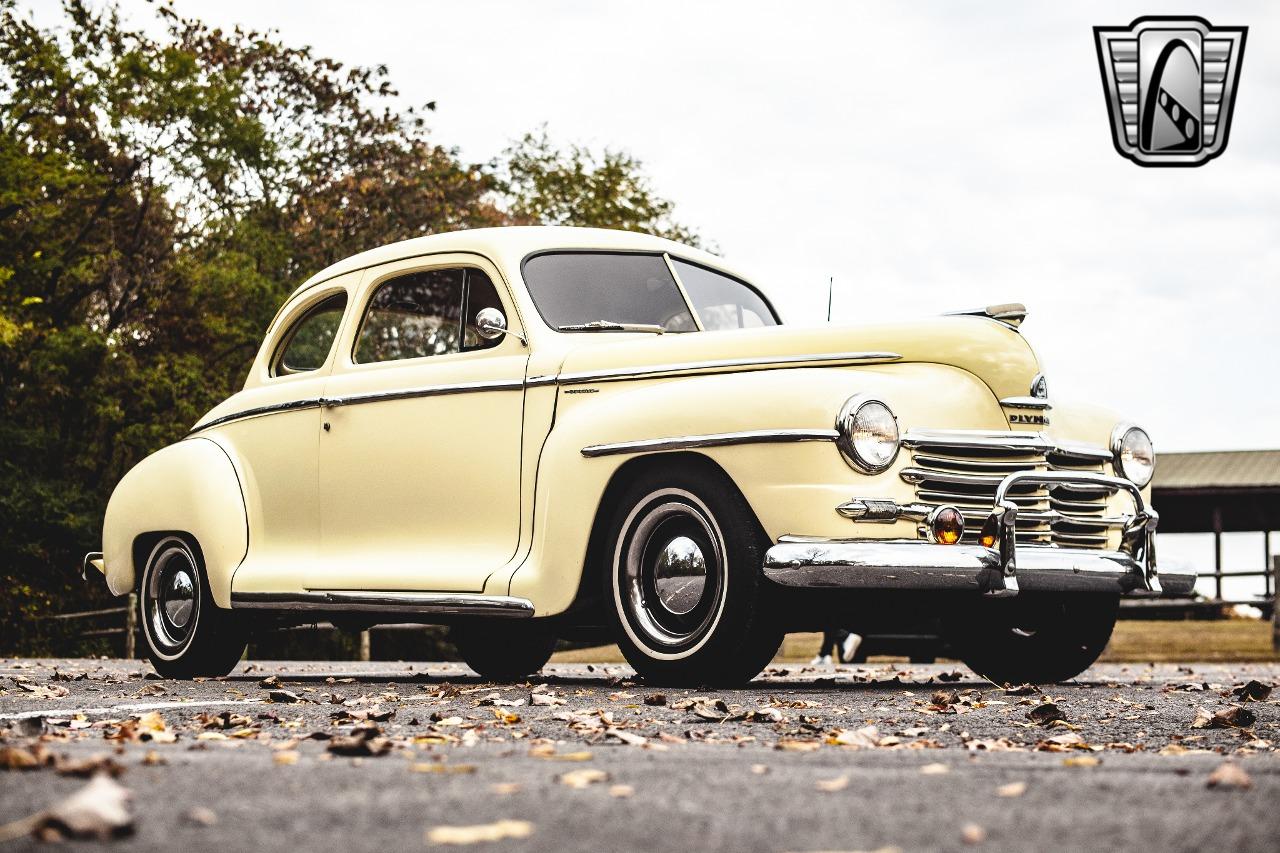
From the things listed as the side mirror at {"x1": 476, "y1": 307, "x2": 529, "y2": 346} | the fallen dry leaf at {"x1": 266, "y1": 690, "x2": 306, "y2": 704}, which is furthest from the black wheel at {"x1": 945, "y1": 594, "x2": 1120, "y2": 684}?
the fallen dry leaf at {"x1": 266, "y1": 690, "x2": 306, "y2": 704}

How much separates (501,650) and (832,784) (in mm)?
5599

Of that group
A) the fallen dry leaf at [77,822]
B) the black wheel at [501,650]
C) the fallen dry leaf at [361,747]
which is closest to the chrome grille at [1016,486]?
the fallen dry leaf at [361,747]

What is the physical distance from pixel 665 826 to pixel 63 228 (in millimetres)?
23224

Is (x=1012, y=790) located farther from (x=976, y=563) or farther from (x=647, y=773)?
(x=976, y=563)

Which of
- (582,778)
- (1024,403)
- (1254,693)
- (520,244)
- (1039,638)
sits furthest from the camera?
(1039,638)

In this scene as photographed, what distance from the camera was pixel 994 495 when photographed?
21.1 ft

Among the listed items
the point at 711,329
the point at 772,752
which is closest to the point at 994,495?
the point at 711,329

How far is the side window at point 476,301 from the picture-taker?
7516 millimetres

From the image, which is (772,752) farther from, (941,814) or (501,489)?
(501,489)

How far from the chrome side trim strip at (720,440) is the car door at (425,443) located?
746 millimetres

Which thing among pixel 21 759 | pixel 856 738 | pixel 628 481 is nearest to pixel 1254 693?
pixel 628 481

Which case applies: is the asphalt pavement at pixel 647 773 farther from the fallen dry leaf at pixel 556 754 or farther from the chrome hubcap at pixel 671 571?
the chrome hubcap at pixel 671 571

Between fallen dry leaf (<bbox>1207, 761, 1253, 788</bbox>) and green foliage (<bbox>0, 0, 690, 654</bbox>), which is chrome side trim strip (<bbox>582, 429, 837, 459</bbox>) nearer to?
fallen dry leaf (<bbox>1207, 761, 1253, 788</bbox>)

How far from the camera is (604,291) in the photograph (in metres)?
7.54
